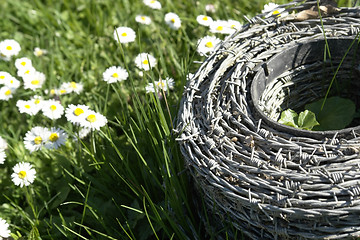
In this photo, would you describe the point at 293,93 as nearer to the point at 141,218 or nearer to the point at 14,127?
the point at 141,218

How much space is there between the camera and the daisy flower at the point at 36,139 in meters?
2.18

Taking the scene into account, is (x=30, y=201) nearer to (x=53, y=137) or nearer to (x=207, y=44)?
(x=53, y=137)

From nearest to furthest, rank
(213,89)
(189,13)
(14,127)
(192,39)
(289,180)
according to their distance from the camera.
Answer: (289,180), (213,89), (14,127), (192,39), (189,13)

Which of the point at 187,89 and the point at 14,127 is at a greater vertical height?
the point at 187,89

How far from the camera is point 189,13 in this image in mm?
3180

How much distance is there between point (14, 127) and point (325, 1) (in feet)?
5.72

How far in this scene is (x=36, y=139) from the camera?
7.21ft

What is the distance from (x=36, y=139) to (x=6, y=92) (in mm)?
502

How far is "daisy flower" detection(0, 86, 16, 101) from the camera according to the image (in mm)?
2523

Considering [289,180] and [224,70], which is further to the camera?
[224,70]

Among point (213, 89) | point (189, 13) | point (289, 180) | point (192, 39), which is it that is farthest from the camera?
point (189, 13)

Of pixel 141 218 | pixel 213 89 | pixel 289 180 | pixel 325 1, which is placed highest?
pixel 325 1

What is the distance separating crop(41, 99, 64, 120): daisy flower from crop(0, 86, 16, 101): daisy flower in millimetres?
292

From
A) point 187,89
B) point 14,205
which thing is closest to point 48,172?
point 14,205
